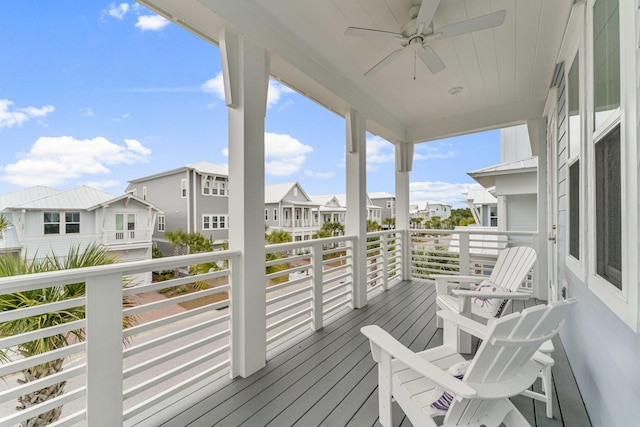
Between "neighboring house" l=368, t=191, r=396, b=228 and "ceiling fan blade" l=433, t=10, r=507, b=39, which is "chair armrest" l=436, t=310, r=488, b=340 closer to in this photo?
"ceiling fan blade" l=433, t=10, r=507, b=39

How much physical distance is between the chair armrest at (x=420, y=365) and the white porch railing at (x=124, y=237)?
1.43 m

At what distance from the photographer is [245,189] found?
206 cm

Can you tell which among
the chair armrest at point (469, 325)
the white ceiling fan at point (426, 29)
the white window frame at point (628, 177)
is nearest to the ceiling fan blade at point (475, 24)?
the white ceiling fan at point (426, 29)

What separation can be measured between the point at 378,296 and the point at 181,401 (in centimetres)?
286

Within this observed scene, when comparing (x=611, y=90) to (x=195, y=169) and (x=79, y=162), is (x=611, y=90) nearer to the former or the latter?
(x=195, y=169)

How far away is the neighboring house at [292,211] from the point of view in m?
2.62

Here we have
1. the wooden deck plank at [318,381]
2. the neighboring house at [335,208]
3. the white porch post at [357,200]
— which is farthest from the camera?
the neighboring house at [335,208]

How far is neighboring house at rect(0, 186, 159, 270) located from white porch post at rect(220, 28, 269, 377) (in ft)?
1.94

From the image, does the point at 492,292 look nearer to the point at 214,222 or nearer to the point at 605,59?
the point at 605,59

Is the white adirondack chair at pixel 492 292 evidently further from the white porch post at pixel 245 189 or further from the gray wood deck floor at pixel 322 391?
the white porch post at pixel 245 189

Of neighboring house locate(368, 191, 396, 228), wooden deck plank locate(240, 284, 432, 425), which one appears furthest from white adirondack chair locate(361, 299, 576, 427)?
neighboring house locate(368, 191, 396, 228)

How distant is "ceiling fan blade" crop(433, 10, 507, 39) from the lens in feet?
5.99

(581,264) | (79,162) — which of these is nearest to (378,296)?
(581,264)

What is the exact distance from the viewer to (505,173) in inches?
184
